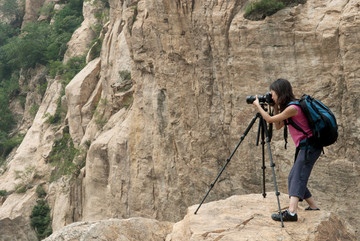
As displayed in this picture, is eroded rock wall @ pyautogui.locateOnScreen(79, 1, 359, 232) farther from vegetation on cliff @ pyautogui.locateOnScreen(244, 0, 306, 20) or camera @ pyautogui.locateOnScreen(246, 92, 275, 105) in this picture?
camera @ pyautogui.locateOnScreen(246, 92, 275, 105)

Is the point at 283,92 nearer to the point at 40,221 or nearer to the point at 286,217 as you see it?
the point at 286,217

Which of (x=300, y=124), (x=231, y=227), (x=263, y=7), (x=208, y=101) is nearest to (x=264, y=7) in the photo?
(x=263, y=7)

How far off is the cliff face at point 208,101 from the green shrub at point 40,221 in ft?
12.3

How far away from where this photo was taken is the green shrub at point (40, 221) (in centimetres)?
2204

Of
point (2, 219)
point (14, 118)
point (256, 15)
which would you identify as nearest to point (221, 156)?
point (256, 15)

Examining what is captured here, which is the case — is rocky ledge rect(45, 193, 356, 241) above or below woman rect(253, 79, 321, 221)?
below

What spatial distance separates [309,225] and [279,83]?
1781 mm

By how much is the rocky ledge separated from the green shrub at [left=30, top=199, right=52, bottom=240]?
17.1 metres

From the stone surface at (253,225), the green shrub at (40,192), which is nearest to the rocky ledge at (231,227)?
the stone surface at (253,225)

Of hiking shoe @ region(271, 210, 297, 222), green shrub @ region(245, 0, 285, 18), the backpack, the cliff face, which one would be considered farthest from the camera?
green shrub @ region(245, 0, 285, 18)

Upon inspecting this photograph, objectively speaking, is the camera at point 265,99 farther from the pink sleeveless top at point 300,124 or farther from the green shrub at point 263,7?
the green shrub at point 263,7

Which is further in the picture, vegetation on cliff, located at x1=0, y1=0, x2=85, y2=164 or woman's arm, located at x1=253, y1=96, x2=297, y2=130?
vegetation on cliff, located at x1=0, y1=0, x2=85, y2=164

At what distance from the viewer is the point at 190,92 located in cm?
1276

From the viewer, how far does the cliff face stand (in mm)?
9617
